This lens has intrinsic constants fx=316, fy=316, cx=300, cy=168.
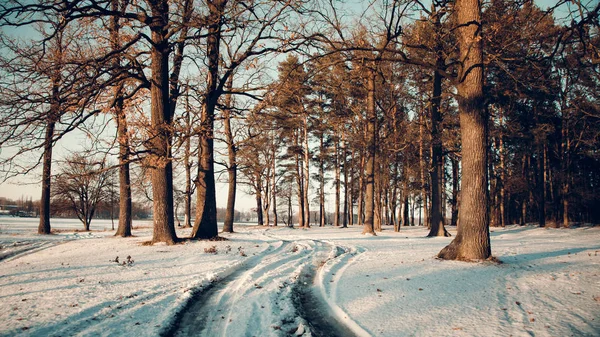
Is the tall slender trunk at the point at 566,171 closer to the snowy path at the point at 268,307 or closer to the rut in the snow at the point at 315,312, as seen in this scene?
the snowy path at the point at 268,307

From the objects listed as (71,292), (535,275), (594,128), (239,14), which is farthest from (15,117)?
(594,128)

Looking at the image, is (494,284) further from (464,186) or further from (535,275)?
(464,186)

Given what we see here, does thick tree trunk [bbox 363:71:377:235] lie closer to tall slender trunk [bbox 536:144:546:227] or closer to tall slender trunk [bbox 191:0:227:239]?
tall slender trunk [bbox 191:0:227:239]

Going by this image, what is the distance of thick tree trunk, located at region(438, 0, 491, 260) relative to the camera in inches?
302

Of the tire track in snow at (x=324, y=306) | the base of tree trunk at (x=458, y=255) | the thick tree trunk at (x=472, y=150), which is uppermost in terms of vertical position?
the thick tree trunk at (x=472, y=150)

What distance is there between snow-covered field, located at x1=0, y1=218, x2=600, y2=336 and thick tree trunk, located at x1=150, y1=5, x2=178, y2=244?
10.3 ft

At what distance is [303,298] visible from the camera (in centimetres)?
528

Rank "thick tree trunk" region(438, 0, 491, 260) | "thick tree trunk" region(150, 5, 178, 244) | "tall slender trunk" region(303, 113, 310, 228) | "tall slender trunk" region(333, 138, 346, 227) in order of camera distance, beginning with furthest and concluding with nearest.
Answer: "tall slender trunk" region(333, 138, 346, 227), "tall slender trunk" region(303, 113, 310, 228), "thick tree trunk" region(150, 5, 178, 244), "thick tree trunk" region(438, 0, 491, 260)

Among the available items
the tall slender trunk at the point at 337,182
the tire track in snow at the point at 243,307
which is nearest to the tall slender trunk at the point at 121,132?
the tire track in snow at the point at 243,307

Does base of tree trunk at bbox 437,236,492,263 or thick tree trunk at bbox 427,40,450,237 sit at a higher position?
thick tree trunk at bbox 427,40,450,237

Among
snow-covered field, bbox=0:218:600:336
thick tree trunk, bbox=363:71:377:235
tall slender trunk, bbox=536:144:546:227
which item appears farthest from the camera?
tall slender trunk, bbox=536:144:546:227

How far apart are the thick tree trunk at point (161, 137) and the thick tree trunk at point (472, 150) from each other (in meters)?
9.07

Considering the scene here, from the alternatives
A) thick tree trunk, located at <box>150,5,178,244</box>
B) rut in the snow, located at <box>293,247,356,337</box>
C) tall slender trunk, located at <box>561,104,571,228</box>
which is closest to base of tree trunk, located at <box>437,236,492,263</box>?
rut in the snow, located at <box>293,247,356,337</box>

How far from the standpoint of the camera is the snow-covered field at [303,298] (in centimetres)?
387
